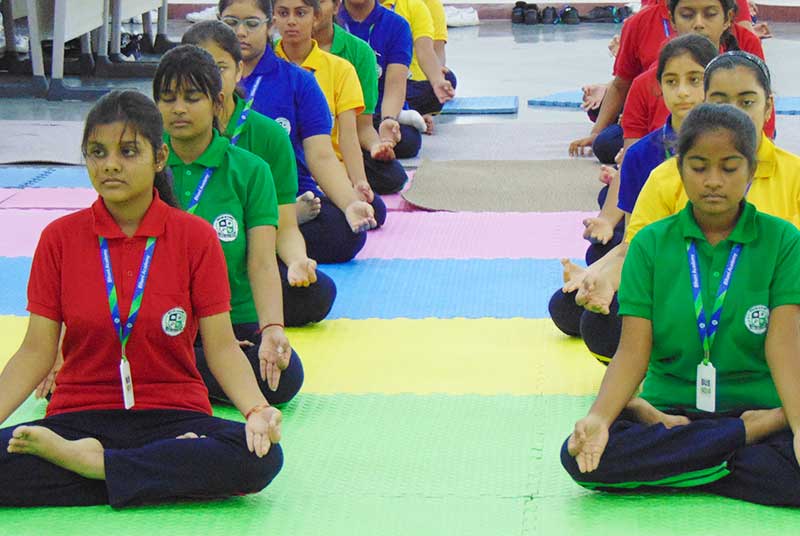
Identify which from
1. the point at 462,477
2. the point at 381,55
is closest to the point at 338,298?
the point at 462,477

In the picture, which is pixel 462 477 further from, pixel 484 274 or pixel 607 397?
pixel 484 274

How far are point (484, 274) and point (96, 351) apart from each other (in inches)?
92.8

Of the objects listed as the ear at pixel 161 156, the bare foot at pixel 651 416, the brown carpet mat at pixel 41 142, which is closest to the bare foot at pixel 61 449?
the ear at pixel 161 156

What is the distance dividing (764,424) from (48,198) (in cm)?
423

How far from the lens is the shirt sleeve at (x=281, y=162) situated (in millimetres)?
4289

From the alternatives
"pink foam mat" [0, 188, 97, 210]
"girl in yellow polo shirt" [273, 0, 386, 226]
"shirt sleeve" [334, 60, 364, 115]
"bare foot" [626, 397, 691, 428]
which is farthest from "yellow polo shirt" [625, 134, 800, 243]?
"pink foam mat" [0, 188, 97, 210]

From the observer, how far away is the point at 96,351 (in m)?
3.10

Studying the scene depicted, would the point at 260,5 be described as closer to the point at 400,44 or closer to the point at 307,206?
the point at 307,206

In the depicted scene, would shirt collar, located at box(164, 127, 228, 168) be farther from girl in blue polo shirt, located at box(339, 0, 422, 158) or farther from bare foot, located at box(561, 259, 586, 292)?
girl in blue polo shirt, located at box(339, 0, 422, 158)

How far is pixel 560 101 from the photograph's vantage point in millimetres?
9570

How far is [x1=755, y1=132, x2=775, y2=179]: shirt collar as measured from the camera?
3531mm

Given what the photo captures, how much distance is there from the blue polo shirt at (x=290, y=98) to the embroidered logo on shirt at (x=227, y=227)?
1.19 metres

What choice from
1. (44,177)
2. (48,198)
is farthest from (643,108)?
(44,177)

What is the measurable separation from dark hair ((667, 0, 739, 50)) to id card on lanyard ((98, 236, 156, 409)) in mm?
2679
